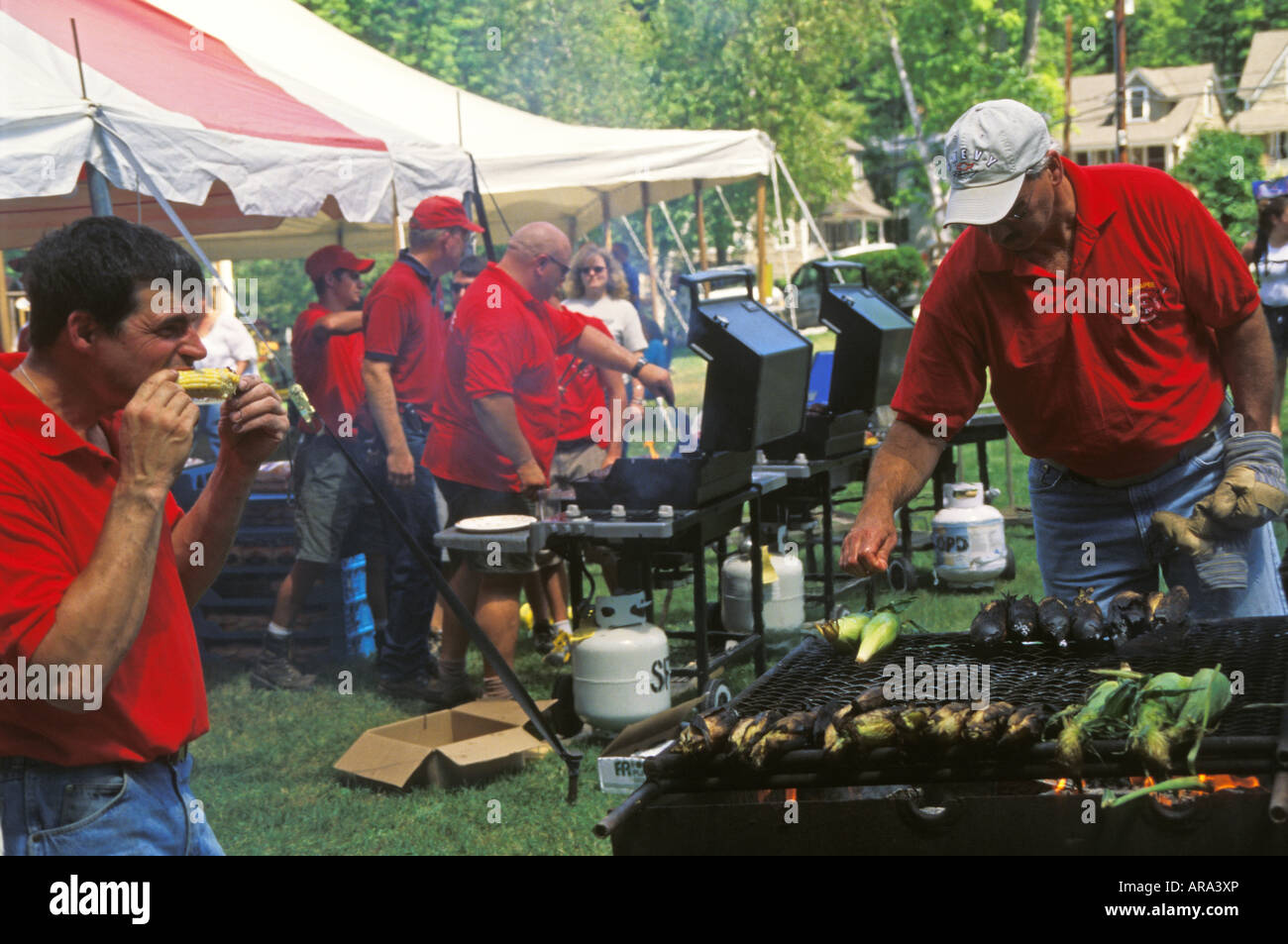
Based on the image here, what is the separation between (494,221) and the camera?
14.8 meters

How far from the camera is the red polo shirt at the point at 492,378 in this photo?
664 centimetres

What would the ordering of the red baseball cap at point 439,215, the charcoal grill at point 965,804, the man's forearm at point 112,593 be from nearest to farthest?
1. the man's forearm at point 112,593
2. the charcoal grill at point 965,804
3. the red baseball cap at point 439,215

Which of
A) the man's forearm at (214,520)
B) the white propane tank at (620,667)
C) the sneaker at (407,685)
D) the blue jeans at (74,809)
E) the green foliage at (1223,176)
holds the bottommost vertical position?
the sneaker at (407,685)

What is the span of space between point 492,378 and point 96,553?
4.51 metres

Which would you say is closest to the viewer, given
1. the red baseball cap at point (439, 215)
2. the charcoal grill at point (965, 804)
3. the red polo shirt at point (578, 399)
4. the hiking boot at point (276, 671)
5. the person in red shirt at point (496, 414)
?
the charcoal grill at point (965, 804)

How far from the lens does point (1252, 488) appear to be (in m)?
3.21

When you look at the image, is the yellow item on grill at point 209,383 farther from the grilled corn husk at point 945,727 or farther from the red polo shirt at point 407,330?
the red polo shirt at point 407,330

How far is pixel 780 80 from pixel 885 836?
1271 inches

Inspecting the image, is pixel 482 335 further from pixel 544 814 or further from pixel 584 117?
pixel 584 117

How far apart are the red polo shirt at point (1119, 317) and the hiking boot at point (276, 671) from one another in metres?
4.91

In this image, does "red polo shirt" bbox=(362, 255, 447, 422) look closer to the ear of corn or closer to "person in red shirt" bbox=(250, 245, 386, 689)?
"person in red shirt" bbox=(250, 245, 386, 689)

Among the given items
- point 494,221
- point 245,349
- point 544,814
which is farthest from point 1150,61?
point 544,814

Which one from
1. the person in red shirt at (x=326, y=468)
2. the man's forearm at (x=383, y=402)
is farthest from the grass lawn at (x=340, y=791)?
the man's forearm at (x=383, y=402)

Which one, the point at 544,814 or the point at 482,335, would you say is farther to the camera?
the point at 482,335
